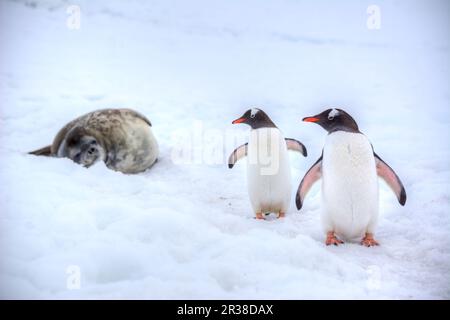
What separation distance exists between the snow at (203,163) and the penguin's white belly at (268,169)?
0.19m

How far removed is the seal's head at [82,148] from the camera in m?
3.78

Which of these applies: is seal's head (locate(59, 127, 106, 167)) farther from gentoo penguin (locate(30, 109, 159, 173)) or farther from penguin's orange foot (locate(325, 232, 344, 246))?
penguin's orange foot (locate(325, 232, 344, 246))

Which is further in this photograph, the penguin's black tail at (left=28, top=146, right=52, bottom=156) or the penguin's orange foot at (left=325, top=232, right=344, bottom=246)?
the penguin's black tail at (left=28, top=146, right=52, bottom=156)

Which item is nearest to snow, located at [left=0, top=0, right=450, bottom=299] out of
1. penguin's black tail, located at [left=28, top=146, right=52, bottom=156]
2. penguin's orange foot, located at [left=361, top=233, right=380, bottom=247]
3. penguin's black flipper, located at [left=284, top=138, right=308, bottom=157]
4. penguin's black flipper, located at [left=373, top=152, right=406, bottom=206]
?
penguin's orange foot, located at [left=361, top=233, right=380, bottom=247]

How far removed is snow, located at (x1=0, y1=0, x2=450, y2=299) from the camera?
1747mm

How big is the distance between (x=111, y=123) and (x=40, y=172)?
3.13ft

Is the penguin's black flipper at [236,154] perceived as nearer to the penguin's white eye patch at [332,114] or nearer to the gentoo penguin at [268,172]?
the gentoo penguin at [268,172]

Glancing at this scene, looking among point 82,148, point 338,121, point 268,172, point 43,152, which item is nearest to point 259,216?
point 268,172

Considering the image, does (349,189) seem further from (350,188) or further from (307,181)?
(307,181)

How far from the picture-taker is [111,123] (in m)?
3.95

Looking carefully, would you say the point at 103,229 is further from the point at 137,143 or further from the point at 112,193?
the point at 137,143

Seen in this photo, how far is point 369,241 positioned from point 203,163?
2326mm

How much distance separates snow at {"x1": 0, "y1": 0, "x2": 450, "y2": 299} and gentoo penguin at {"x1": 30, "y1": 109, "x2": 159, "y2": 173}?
189 millimetres

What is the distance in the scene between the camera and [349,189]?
230 centimetres
